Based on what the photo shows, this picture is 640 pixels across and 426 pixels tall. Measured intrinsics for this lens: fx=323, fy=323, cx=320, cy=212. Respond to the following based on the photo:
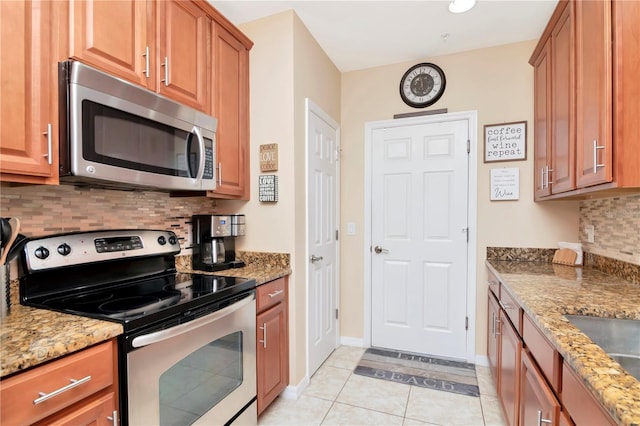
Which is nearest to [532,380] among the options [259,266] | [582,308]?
[582,308]

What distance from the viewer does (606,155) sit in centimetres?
130

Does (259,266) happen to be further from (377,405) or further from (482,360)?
(482,360)

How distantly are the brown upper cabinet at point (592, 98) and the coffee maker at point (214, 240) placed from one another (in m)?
1.90

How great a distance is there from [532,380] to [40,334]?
168cm

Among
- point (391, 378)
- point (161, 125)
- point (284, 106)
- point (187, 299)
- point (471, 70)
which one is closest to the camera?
point (187, 299)

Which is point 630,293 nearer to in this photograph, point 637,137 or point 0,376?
point 637,137

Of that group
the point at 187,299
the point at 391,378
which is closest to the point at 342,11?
the point at 187,299

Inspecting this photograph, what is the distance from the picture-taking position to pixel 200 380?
1420 mm

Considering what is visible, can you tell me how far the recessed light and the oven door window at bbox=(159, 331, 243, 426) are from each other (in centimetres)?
233

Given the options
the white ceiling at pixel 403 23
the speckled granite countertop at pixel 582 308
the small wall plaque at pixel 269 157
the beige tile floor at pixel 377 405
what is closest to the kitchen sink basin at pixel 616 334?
the speckled granite countertop at pixel 582 308

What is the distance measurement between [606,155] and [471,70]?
5.48ft

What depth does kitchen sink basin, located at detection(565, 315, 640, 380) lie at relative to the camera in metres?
1.15

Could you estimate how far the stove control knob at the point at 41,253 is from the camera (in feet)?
4.30

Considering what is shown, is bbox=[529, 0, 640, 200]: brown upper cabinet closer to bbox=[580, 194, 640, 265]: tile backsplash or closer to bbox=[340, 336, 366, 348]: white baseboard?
bbox=[580, 194, 640, 265]: tile backsplash
